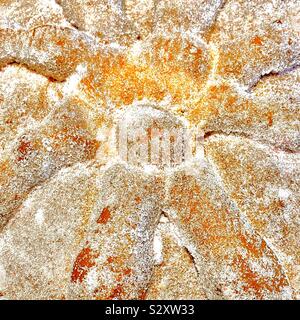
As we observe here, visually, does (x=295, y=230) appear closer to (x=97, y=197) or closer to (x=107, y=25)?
(x=97, y=197)

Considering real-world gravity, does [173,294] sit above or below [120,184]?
below

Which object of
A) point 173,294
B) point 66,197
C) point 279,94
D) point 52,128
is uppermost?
point 279,94

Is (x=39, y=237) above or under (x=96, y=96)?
under

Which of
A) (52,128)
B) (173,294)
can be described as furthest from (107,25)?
(173,294)

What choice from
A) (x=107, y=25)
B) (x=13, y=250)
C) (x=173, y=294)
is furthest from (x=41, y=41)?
(x=173, y=294)

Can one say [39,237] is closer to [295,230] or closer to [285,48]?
[295,230]

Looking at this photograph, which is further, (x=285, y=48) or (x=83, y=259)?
(x=285, y=48)
